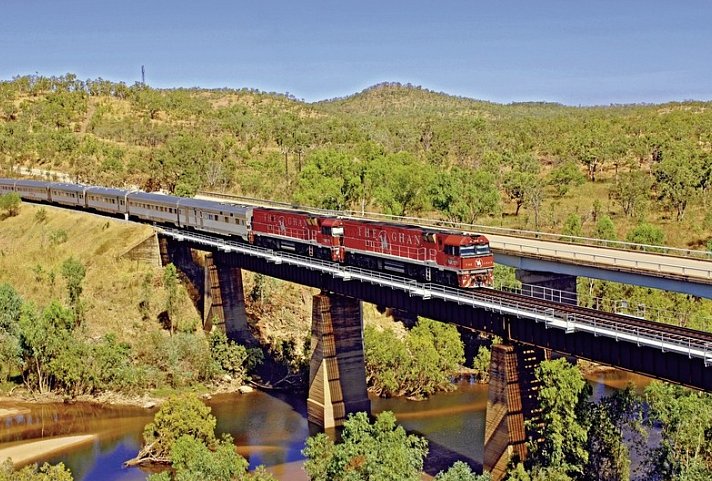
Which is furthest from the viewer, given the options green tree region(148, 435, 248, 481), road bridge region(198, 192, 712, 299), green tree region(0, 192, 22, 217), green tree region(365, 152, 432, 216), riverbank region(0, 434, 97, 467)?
green tree region(0, 192, 22, 217)

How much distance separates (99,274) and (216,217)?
556 inches

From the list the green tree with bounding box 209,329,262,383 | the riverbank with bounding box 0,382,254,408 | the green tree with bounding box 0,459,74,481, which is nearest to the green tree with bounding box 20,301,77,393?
the riverbank with bounding box 0,382,254,408

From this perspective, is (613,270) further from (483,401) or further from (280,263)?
(280,263)

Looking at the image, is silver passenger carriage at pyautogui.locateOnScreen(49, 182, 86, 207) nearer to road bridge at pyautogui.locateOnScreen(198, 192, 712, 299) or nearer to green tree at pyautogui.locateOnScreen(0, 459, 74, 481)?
road bridge at pyautogui.locateOnScreen(198, 192, 712, 299)

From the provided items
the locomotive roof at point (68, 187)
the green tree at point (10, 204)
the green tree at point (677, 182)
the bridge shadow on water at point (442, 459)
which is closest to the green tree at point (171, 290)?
the locomotive roof at point (68, 187)

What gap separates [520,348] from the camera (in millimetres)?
42375

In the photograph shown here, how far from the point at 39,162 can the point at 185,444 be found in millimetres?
103232

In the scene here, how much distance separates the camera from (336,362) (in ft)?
187

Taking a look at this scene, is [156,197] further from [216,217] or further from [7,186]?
[7,186]

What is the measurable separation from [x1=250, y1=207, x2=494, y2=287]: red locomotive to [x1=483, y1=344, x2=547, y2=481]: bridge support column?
22.1ft

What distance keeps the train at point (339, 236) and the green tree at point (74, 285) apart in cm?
1086

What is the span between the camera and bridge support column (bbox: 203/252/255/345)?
235ft

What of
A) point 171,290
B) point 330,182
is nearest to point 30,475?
point 171,290

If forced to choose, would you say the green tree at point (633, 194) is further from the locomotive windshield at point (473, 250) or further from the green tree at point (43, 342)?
the green tree at point (43, 342)
